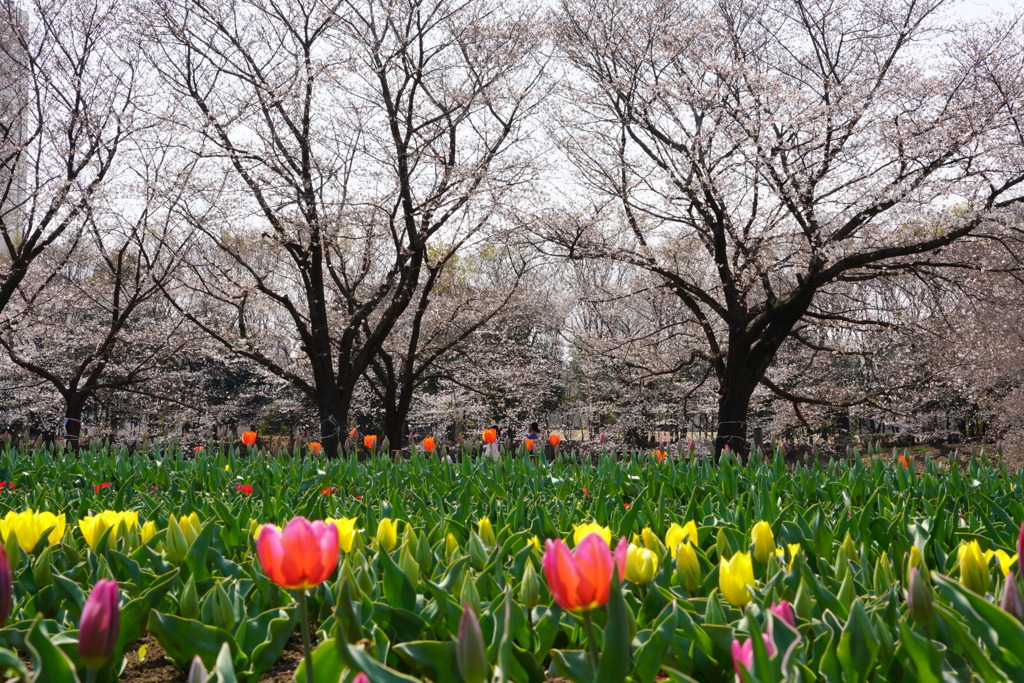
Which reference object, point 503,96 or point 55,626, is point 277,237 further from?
point 55,626

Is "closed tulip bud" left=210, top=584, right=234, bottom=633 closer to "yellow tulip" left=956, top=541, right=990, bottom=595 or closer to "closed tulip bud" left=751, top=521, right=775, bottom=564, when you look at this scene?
"closed tulip bud" left=751, top=521, right=775, bottom=564

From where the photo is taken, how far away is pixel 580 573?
1.11m

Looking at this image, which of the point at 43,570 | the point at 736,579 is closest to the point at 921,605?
the point at 736,579

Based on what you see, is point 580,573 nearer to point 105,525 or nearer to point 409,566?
point 409,566

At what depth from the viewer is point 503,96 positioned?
18.2 metres

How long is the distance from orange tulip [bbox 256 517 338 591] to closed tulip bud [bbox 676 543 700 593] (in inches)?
38.3

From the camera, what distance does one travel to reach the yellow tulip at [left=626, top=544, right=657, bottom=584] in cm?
177

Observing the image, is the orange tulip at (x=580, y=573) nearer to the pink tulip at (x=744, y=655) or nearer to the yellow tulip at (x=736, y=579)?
the pink tulip at (x=744, y=655)

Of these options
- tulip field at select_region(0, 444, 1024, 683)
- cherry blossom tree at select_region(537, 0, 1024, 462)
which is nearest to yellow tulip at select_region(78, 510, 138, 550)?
tulip field at select_region(0, 444, 1024, 683)

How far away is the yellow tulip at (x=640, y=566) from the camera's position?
1767 millimetres

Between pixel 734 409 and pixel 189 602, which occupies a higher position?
pixel 734 409

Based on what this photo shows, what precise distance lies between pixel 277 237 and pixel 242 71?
12.5 feet

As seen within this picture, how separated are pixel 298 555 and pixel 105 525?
4.55 ft

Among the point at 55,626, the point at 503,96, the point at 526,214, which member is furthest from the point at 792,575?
the point at 503,96
